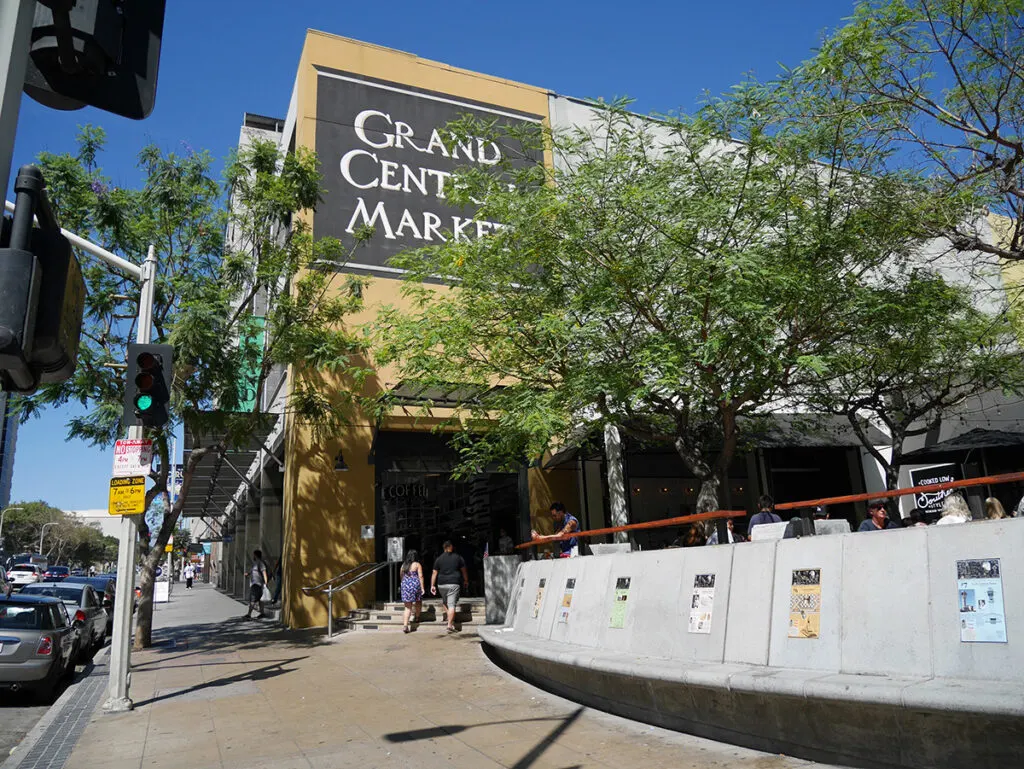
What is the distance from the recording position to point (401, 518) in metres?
22.7

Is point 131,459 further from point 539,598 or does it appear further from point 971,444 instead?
point 971,444

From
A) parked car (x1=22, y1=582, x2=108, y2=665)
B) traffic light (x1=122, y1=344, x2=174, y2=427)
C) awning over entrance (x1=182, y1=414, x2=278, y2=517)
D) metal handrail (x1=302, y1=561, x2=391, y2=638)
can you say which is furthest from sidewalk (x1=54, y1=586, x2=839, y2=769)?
awning over entrance (x1=182, y1=414, x2=278, y2=517)

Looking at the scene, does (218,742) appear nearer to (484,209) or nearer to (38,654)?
(38,654)

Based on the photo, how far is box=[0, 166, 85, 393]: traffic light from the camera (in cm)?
217

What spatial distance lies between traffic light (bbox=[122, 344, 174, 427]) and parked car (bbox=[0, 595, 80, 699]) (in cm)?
464

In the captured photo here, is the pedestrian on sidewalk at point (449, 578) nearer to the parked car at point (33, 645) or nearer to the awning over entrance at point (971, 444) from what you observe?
the parked car at point (33, 645)

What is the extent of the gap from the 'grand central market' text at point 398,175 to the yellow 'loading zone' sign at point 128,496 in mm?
12033

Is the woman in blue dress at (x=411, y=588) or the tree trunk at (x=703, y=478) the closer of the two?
the tree trunk at (x=703, y=478)

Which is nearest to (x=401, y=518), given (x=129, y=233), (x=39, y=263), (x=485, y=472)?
(x=485, y=472)

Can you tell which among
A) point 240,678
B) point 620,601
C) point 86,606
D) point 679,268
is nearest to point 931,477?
point 679,268

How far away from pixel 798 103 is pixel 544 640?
844cm

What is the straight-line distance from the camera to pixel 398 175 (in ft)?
70.4

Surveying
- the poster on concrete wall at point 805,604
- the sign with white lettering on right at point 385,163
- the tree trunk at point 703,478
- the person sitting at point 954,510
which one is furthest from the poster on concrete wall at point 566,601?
the sign with white lettering on right at point 385,163

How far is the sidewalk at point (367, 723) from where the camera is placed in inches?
244
